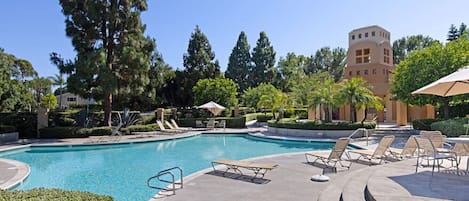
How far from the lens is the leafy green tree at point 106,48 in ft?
65.7

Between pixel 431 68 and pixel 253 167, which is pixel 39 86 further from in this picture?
pixel 253 167

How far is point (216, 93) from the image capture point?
1339 inches

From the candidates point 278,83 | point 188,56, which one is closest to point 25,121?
point 188,56

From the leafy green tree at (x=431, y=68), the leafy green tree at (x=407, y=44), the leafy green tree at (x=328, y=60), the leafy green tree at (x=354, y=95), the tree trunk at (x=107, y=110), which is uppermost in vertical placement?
the leafy green tree at (x=407, y=44)

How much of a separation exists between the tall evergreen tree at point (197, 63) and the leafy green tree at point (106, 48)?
1823 centimetres

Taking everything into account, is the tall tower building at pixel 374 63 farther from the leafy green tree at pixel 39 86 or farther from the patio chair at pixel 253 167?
the leafy green tree at pixel 39 86

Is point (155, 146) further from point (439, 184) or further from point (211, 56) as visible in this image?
point (211, 56)

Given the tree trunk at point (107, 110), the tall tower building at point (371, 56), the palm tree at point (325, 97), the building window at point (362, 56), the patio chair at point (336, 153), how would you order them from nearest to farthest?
the patio chair at point (336, 153), the palm tree at point (325, 97), the tree trunk at point (107, 110), the tall tower building at point (371, 56), the building window at point (362, 56)

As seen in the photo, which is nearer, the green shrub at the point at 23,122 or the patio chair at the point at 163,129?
the green shrub at the point at 23,122

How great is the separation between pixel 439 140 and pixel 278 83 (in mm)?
41310

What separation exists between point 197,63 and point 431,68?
2880 cm

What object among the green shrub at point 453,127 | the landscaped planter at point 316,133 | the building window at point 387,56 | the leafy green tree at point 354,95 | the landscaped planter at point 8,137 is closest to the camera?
the green shrub at point 453,127

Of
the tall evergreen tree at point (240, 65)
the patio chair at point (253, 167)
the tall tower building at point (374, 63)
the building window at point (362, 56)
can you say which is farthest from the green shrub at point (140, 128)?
the tall evergreen tree at point (240, 65)

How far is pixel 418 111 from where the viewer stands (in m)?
26.8
